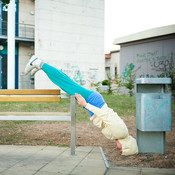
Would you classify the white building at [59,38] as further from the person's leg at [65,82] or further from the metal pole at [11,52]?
the person's leg at [65,82]

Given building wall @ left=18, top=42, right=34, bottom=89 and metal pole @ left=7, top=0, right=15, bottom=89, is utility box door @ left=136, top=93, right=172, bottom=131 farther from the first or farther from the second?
building wall @ left=18, top=42, right=34, bottom=89

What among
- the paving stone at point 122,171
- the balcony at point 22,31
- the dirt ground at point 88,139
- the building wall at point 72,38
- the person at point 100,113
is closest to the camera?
the paving stone at point 122,171

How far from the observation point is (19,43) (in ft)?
61.3

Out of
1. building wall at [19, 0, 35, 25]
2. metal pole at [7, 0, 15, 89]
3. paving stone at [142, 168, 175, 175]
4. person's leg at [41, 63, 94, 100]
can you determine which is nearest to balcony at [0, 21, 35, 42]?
building wall at [19, 0, 35, 25]

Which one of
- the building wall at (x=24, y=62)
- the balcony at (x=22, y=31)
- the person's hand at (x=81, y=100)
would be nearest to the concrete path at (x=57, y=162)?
the person's hand at (x=81, y=100)

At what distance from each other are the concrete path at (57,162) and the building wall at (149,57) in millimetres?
10748

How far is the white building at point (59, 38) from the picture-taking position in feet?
57.7

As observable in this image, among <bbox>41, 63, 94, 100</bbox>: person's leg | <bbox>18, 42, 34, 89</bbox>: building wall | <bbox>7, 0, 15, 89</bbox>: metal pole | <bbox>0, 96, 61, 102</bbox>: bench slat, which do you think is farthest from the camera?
<bbox>18, 42, 34, 89</bbox>: building wall

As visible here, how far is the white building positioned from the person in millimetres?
13469

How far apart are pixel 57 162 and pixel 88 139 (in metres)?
1.66

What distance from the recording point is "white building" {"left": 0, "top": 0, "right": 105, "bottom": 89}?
17.6 metres

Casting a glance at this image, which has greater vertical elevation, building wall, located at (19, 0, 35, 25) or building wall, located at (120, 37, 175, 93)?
building wall, located at (19, 0, 35, 25)

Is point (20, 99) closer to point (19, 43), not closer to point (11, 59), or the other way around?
point (11, 59)

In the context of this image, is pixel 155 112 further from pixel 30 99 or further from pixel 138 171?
pixel 30 99
